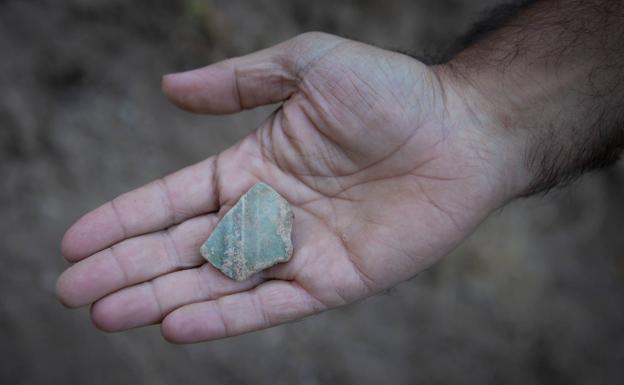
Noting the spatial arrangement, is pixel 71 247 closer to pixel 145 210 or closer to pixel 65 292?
pixel 65 292

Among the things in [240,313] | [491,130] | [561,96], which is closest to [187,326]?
[240,313]

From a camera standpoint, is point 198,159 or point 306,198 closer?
point 306,198

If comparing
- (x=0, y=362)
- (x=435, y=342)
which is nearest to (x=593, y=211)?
(x=435, y=342)

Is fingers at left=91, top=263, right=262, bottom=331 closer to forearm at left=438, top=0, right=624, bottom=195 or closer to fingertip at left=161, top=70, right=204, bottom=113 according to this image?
fingertip at left=161, top=70, right=204, bottom=113

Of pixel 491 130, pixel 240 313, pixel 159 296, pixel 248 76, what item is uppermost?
pixel 248 76

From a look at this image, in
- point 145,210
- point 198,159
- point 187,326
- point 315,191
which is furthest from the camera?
point 198,159

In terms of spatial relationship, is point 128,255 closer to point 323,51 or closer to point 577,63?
point 323,51

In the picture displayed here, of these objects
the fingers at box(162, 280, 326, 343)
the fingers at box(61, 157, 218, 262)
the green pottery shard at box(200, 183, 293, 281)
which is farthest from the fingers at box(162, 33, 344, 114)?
the fingers at box(162, 280, 326, 343)
